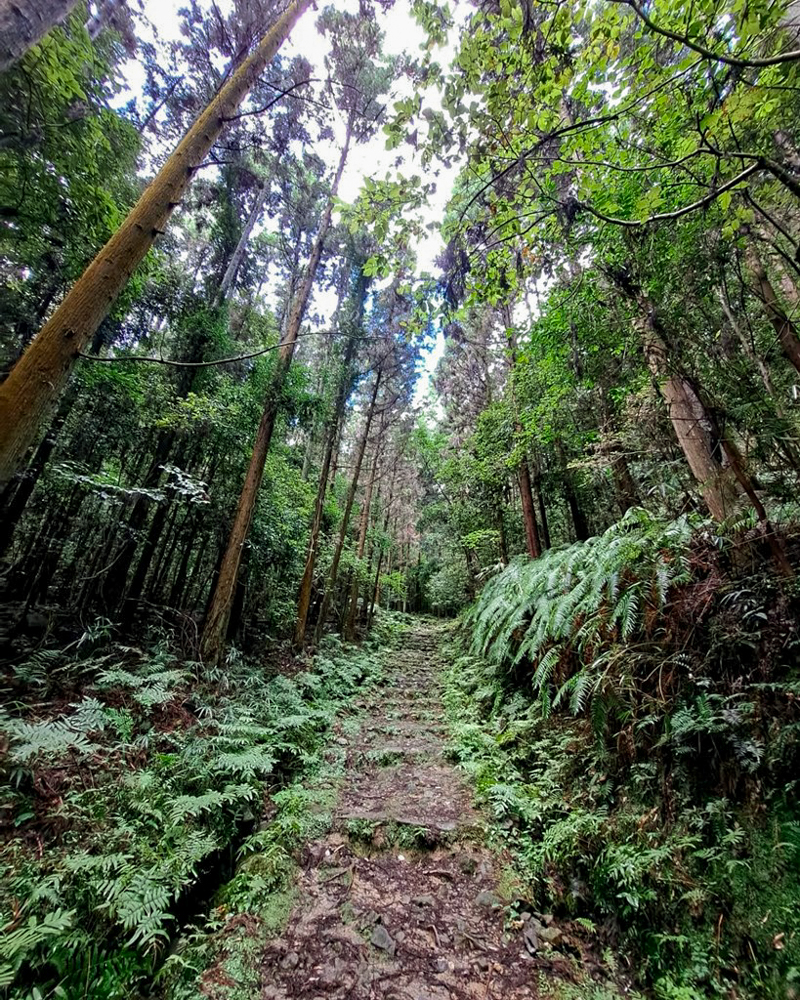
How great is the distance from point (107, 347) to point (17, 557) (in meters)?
5.50

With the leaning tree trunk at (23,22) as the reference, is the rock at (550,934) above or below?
below

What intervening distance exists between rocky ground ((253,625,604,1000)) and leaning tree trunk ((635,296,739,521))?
11.5 feet

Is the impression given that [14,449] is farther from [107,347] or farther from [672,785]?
[107,347]

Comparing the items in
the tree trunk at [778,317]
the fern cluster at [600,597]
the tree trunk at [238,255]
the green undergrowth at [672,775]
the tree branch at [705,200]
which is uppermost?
the tree trunk at [238,255]

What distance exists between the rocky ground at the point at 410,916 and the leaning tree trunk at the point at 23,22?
6.36 meters

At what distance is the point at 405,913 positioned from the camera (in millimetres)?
2621

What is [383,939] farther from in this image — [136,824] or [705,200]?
[705,200]

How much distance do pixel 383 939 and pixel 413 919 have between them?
24 cm

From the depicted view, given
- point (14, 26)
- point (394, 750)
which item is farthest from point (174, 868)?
point (14, 26)

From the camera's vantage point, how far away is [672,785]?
9.04 feet

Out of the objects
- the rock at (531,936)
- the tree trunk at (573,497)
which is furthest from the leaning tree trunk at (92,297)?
the tree trunk at (573,497)

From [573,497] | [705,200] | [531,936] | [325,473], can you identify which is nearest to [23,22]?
[705,200]

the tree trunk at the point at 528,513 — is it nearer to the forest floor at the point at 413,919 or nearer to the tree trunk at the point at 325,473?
the tree trunk at the point at 325,473

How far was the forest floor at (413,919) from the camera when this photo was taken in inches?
84.5
